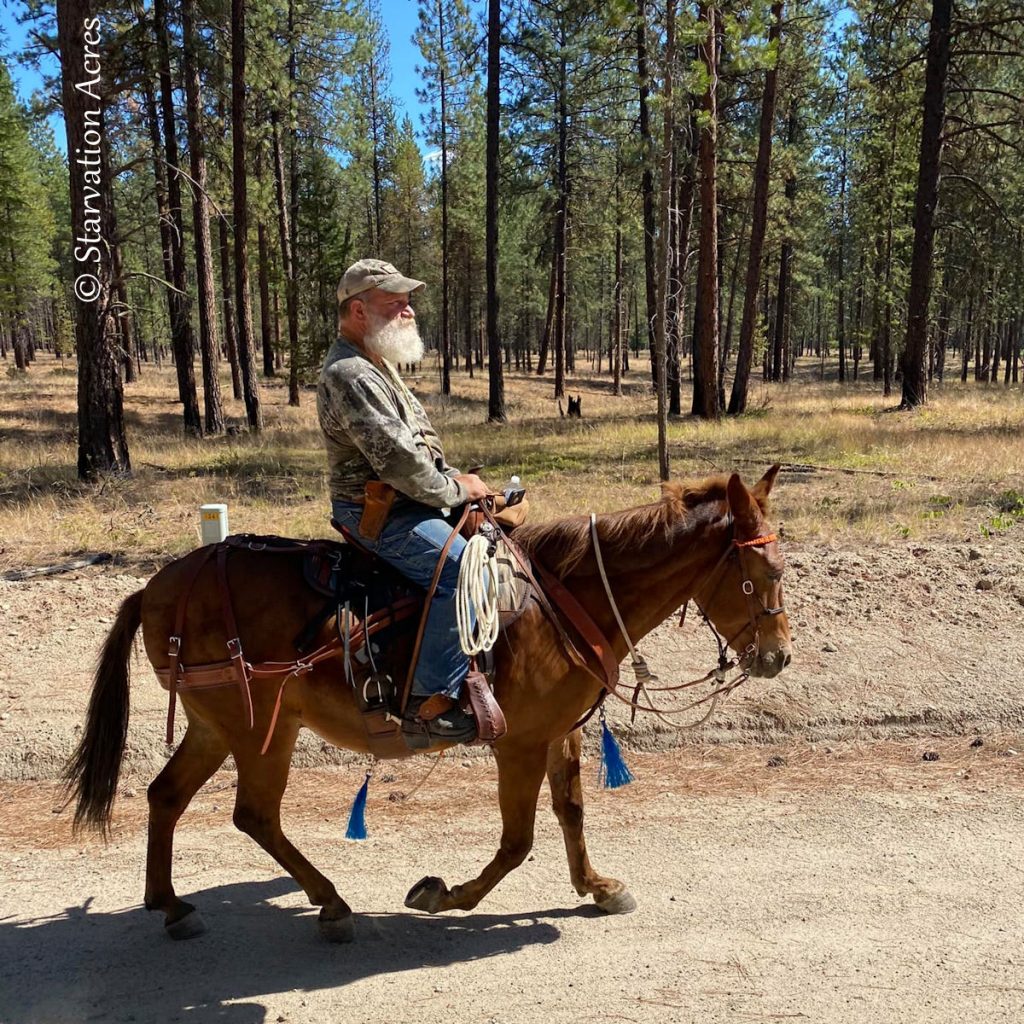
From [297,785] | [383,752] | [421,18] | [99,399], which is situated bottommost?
[297,785]

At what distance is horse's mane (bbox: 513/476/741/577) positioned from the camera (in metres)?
3.89

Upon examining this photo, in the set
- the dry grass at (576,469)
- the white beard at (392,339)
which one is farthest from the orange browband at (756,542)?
the dry grass at (576,469)

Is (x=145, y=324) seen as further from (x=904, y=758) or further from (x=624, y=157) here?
(x=904, y=758)

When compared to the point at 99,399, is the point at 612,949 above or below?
below

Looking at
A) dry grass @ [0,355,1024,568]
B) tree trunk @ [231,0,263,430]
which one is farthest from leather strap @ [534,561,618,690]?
tree trunk @ [231,0,263,430]

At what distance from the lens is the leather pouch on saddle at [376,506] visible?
3.65 metres

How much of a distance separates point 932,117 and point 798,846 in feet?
68.3

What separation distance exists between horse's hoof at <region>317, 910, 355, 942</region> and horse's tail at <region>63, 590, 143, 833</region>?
4.37 feet

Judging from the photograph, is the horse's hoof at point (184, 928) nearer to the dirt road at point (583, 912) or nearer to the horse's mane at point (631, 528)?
the dirt road at point (583, 912)

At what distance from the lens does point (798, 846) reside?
4.60 metres

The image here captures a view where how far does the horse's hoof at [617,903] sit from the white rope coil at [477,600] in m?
1.47

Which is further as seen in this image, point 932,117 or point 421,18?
point 421,18

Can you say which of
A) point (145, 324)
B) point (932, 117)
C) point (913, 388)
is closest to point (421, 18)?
point (932, 117)

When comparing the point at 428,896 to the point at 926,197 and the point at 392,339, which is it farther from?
the point at 926,197
